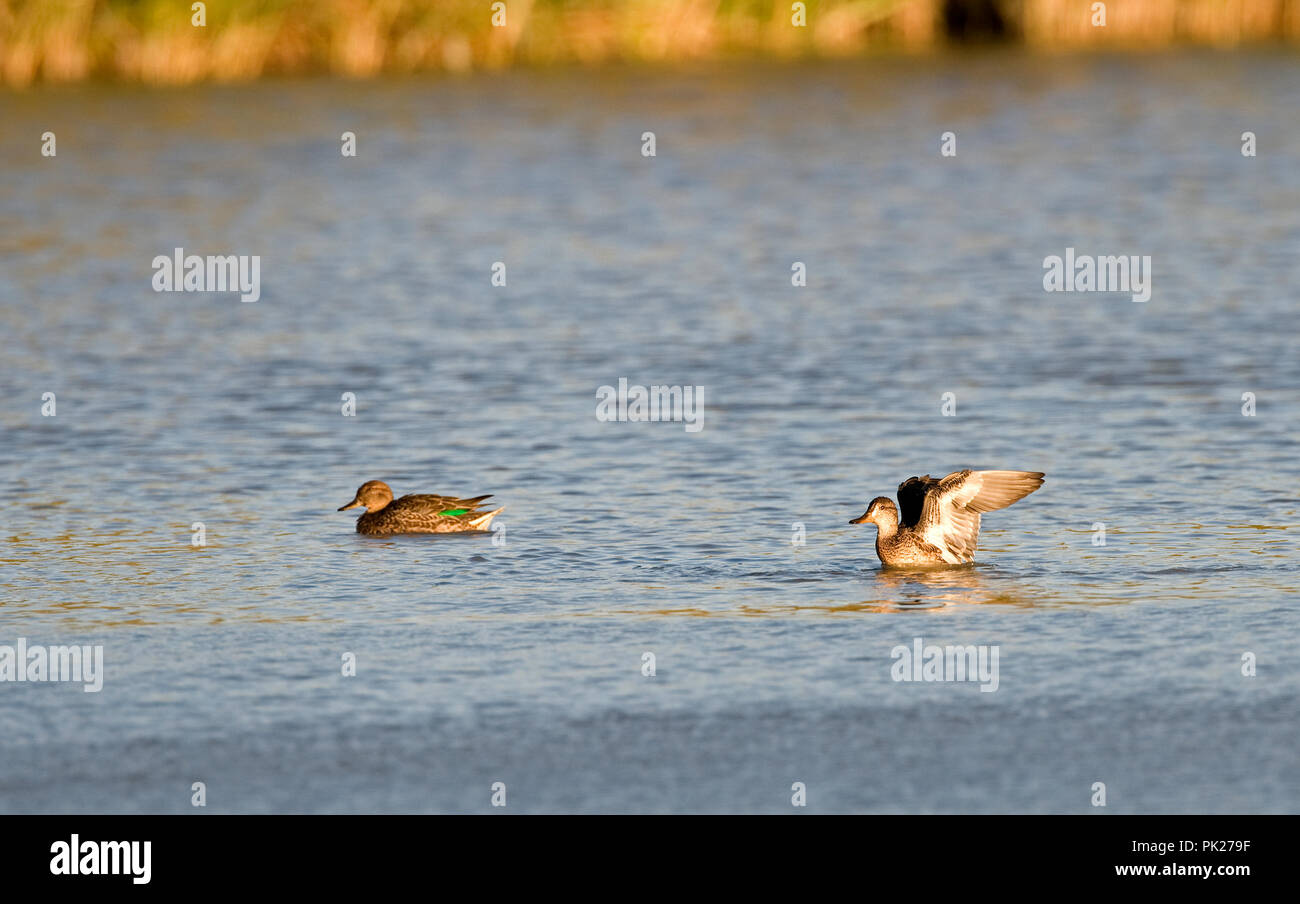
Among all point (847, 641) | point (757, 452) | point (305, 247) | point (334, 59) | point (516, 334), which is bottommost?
point (847, 641)

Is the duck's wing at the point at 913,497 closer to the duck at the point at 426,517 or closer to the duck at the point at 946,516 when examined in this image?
the duck at the point at 946,516

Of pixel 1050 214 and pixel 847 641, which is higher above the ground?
pixel 1050 214

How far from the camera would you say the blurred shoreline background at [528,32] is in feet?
103

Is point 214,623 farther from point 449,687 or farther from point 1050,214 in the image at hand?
point 1050,214

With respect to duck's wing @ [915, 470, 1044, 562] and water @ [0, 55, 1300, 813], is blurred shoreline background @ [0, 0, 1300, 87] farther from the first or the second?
duck's wing @ [915, 470, 1044, 562]

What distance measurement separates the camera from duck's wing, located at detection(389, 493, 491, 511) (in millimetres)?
11922

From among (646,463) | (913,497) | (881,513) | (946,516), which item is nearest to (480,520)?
(646,463)

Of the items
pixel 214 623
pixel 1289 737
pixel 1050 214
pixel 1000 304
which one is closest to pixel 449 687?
pixel 214 623

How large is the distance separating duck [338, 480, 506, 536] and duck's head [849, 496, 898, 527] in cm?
225

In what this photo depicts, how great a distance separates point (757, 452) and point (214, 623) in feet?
15.8

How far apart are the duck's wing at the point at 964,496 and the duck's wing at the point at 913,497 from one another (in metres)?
0.05

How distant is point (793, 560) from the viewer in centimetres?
1108

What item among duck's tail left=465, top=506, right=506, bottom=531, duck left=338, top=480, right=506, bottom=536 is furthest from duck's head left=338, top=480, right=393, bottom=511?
duck's tail left=465, top=506, right=506, bottom=531
